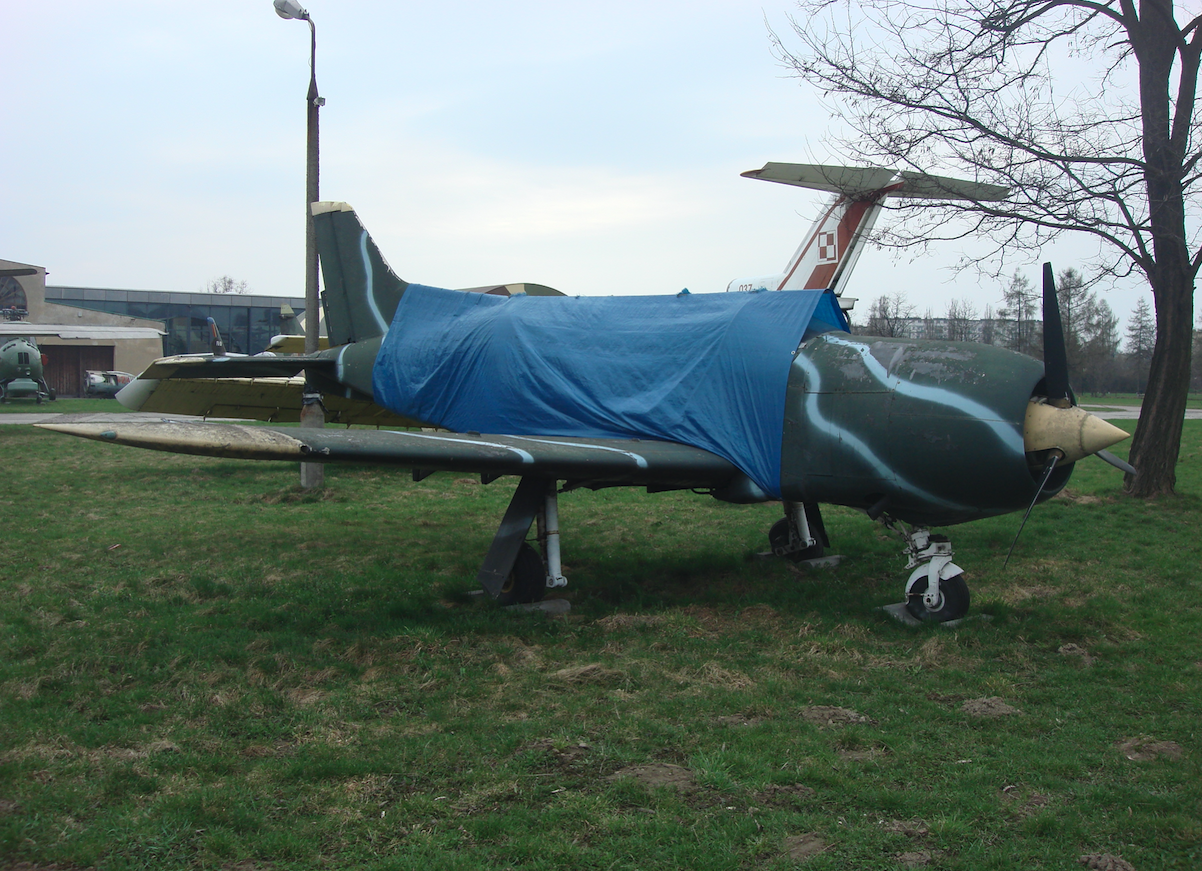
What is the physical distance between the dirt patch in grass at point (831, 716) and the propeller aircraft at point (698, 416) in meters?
2.13

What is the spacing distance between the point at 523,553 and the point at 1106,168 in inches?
380

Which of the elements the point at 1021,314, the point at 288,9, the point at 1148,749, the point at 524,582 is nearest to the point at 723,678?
the point at 1148,749

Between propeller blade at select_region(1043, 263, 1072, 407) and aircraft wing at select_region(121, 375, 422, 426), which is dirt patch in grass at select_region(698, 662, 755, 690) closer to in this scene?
propeller blade at select_region(1043, 263, 1072, 407)

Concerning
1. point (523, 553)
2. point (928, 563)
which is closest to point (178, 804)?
point (523, 553)

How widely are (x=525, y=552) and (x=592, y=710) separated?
108 inches

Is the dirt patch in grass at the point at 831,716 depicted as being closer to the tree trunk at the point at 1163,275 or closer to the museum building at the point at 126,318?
the tree trunk at the point at 1163,275

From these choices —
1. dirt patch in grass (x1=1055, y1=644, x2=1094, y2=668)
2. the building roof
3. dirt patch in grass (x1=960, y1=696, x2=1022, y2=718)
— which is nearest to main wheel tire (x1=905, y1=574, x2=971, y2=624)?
dirt patch in grass (x1=1055, y1=644, x2=1094, y2=668)

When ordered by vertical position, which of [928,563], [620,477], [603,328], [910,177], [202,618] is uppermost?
[910,177]

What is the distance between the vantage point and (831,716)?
506 cm

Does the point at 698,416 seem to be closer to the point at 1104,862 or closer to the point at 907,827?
the point at 907,827

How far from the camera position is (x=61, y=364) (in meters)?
50.7

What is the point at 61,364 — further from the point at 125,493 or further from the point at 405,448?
the point at 405,448

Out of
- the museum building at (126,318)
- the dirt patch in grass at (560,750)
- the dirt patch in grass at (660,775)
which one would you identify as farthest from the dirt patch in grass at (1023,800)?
the museum building at (126,318)

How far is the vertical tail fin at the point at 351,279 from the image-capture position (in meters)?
10.9
